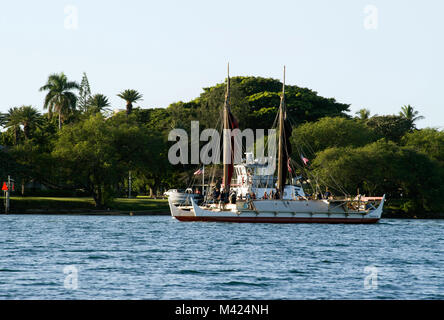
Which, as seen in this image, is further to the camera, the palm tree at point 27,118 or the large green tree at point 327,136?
the palm tree at point 27,118

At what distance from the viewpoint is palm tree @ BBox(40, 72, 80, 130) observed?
12475cm

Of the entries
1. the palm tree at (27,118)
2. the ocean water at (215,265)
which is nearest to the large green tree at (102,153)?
the palm tree at (27,118)

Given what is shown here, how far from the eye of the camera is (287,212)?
78250mm

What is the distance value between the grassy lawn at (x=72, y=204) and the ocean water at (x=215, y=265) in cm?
3443

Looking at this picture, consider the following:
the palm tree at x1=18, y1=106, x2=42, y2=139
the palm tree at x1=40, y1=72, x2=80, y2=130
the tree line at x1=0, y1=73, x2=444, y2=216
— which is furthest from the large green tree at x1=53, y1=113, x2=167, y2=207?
the palm tree at x1=40, y1=72, x2=80, y2=130

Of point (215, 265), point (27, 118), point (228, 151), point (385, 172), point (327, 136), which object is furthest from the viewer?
point (27, 118)

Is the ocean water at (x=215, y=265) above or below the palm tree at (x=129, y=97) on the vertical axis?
below

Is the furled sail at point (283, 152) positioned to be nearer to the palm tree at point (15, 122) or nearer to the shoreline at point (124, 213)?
the shoreline at point (124, 213)

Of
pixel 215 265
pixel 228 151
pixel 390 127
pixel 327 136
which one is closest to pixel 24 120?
pixel 228 151

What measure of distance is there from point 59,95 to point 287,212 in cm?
6088

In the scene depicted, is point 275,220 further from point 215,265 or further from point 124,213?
point 215,265

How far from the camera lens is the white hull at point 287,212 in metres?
77.8

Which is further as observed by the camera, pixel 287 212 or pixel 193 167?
pixel 193 167
